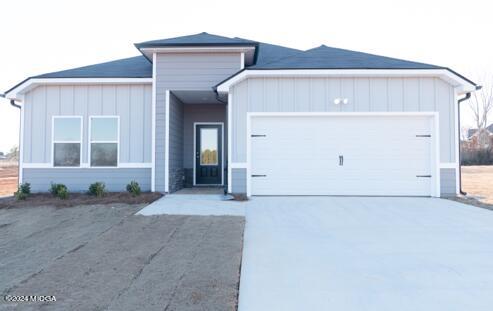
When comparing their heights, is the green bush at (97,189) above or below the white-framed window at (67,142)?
below

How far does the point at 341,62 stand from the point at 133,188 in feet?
22.1

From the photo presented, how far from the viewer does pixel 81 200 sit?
7863 mm

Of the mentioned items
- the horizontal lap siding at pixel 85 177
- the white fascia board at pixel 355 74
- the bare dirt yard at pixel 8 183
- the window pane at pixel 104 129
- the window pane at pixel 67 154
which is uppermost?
the white fascia board at pixel 355 74

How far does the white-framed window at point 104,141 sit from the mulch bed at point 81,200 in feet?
3.59

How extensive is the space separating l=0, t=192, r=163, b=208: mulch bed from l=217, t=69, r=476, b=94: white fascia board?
346 centimetres

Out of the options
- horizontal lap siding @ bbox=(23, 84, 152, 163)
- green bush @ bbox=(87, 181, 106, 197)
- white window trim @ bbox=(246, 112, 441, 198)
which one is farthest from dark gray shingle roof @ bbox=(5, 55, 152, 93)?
white window trim @ bbox=(246, 112, 441, 198)

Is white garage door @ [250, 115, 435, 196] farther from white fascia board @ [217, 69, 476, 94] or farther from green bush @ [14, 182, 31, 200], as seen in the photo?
green bush @ [14, 182, 31, 200]

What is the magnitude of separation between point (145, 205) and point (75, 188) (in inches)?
131

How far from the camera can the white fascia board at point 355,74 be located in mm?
8137

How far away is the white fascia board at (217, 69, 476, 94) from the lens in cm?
814

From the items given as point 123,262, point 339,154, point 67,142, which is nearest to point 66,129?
point 67,142

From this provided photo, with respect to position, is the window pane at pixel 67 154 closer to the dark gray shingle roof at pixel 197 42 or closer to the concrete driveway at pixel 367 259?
the dark gray shingle roof at pixel 197 42

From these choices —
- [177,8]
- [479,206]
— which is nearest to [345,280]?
[479,206]

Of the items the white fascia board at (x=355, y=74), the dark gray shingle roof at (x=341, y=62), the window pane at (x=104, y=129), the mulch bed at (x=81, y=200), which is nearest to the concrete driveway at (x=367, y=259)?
the mulch bed at (x=81, y=200)
